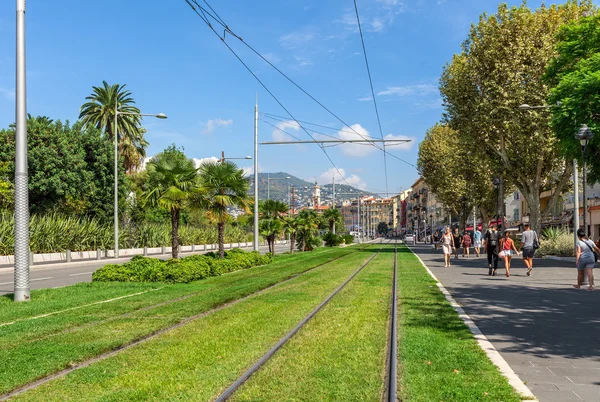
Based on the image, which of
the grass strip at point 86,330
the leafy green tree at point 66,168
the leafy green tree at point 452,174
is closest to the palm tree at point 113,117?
the leafy green tree at point 66,168

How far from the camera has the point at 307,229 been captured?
160 ft

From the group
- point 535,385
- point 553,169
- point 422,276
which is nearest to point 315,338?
point 535,385

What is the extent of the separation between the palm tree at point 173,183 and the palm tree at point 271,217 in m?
16.0

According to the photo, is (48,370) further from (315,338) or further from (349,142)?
(349,142)

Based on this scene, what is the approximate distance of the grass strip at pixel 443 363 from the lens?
5.35 meters

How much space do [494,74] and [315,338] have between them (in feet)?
110

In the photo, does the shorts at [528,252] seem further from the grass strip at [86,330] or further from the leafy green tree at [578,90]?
the grass strip at [86,330]

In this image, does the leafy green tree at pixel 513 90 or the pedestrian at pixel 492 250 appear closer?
A: the pedestrian at pixel 492 250

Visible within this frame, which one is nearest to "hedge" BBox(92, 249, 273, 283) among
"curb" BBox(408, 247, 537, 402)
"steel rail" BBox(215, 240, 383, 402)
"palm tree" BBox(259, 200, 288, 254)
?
"steel rail" BBox(215, 240, 383, 402)

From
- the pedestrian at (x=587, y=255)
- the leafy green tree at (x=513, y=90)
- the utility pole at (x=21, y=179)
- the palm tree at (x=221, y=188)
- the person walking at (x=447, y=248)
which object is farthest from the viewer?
the leafy green tree at (x=513, y=90)

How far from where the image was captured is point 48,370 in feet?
21.0

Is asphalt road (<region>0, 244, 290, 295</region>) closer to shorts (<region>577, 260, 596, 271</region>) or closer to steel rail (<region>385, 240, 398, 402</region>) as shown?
steel rail (<region>385, 240, 398, 402</region>)

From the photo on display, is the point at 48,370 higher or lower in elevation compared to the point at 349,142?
lower

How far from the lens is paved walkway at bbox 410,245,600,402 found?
19.2ft
